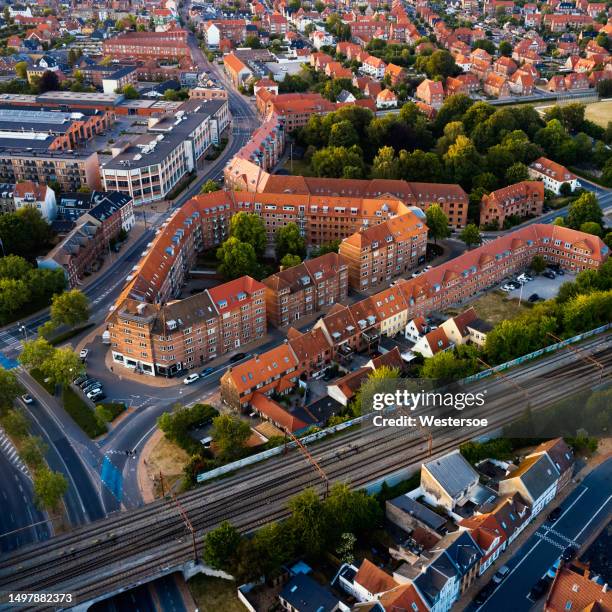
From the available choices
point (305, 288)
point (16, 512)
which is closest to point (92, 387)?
point (16, 512)

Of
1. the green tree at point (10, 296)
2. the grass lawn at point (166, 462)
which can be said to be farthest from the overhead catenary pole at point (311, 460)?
the green tree at point (10, 296)

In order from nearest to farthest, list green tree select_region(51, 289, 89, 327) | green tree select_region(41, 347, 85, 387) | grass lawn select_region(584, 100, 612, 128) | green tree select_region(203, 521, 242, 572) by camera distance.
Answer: green tree select_region(203, 521, 242, 572), green tree select_region(41, 347, 85, 387), green tree select_region(51, 289, 89, 327), grass lawn select_region(584, 100, 612, 128)

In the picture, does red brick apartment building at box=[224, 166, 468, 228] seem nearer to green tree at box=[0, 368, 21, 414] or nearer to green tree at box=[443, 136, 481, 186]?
green tree at box=[443, 136, 481, 186]

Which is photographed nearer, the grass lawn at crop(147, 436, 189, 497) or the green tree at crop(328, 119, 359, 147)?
the grass lawn at crop(147, 436, 189, 497)

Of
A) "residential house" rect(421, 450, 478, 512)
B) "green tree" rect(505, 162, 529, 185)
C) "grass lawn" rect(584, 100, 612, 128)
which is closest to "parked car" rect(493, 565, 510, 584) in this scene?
"residential house" rect(421, 450, 478, 512)

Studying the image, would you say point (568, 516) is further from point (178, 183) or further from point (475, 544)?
point (178, 183)

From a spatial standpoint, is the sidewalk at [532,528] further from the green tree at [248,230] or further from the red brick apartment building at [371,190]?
the green tree at [248,230]

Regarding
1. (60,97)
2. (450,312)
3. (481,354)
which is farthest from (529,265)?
(60,97)
